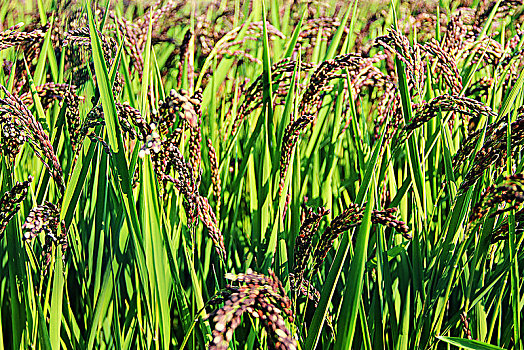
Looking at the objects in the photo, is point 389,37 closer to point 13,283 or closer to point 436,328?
point 436,328

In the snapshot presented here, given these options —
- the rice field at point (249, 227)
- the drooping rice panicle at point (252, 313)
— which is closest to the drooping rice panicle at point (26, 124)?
the rice field at point (249, 227)

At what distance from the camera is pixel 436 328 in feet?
3.16

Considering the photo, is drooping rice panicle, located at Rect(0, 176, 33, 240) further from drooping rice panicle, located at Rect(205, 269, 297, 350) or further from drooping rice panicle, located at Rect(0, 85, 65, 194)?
drooping rice panicle, located at Rect(205, 269, 297, 350)

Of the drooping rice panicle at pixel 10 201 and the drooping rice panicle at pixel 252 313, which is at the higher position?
the drooping rice panicle at pixel 10 201

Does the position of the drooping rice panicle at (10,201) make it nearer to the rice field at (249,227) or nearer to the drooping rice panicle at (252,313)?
the rice field at (249,227)

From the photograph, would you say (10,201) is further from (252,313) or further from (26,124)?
(252,313)

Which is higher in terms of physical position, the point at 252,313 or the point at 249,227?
the point at 252,313

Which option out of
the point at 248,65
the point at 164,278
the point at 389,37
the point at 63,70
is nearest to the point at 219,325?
the point at 164,278

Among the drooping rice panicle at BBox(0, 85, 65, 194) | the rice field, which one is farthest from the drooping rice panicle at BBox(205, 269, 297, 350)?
the drooping rice panicle at BBox(0, 85, 65, 194)

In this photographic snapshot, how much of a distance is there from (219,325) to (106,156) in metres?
0.55

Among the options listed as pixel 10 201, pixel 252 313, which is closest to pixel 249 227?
pixel 10 201

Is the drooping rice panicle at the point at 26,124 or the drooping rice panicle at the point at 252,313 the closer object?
the drooping rice panicle at the point at 252,313

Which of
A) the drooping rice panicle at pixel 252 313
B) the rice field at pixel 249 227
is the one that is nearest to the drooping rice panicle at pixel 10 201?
the rice field at pixel 249 227

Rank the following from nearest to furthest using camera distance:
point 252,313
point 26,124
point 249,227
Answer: point 252,313
point 26,124
point 249,227
